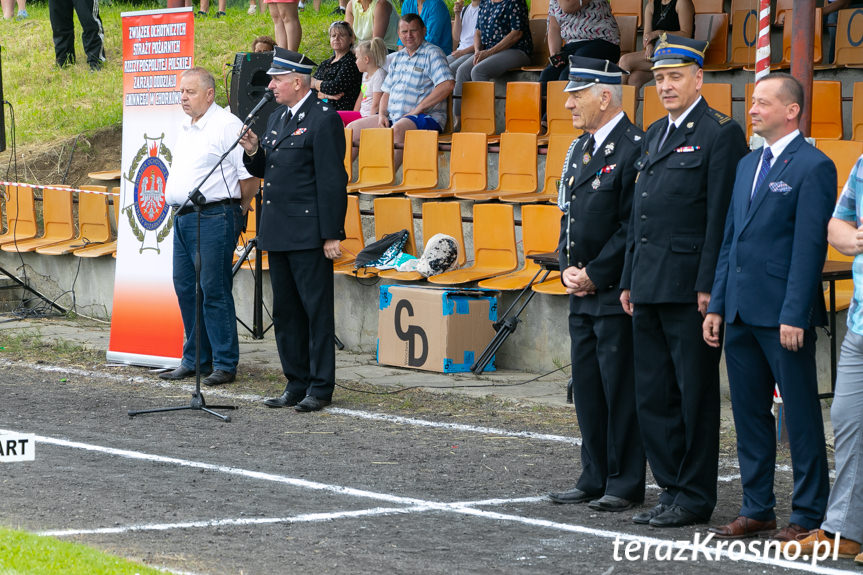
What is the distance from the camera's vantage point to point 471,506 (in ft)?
19.1

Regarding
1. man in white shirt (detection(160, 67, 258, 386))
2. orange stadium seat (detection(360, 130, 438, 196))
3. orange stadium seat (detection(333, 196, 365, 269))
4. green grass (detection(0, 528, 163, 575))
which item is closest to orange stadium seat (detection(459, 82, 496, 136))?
orange stadium seat (detection(360, 130, 438, 196))

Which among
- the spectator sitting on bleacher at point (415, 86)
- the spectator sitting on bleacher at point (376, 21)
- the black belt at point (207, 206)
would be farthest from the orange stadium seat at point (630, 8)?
the black belt at point (207, 206)

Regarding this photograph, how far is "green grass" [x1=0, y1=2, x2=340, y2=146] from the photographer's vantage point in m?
17.6

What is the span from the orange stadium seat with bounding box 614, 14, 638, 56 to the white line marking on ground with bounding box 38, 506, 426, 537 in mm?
9240

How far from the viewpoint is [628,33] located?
14.0 metres

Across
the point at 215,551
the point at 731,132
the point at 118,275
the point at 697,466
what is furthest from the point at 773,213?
the point at 118,275

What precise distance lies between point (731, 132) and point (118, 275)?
6.08 meters

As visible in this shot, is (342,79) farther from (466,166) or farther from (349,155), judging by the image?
(466,166)

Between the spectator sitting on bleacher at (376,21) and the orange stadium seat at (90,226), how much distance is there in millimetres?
3400

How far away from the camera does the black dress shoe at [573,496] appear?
592 cm

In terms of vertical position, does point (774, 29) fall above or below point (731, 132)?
above

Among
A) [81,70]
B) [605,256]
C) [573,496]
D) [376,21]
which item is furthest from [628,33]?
[81,70]

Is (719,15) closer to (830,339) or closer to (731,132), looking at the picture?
(830,339)

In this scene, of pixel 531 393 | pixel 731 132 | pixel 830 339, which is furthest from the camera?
pixel 531 393
